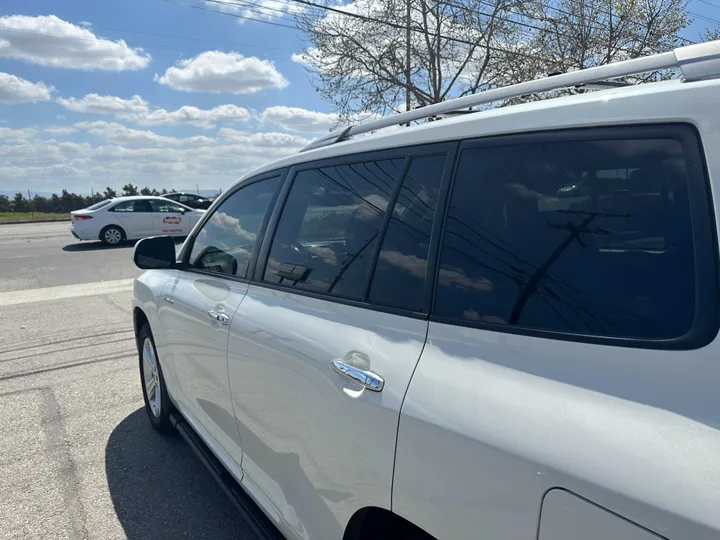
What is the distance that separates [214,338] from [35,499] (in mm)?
1772

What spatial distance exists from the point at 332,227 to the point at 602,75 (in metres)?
1.19

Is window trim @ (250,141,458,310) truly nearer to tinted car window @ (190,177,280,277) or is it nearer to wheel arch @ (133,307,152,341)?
tinted car window @ (190,177,280,277)

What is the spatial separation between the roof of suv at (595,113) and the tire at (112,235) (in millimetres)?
18175

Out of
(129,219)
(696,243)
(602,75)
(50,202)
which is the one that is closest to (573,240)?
(696,243)

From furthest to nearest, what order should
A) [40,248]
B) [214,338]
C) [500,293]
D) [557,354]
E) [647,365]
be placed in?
[40,248]
[214,338]
[500,293]
[557,354]
[647,365]

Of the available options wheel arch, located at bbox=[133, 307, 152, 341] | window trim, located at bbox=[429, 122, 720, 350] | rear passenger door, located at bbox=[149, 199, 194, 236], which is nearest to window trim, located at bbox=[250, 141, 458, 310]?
window trim, located at bbox=[429, 122, 720, 350]

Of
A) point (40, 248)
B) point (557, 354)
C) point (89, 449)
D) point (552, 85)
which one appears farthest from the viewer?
point (40, 248)

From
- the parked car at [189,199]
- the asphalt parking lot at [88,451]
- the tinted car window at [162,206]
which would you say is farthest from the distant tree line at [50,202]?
the asphalt parking lot at [88,451]

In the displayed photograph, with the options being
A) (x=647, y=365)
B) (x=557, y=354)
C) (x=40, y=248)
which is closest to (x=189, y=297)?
(x=557, y=354)

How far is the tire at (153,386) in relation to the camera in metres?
3.89

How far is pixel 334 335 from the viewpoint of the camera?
1.91 metres

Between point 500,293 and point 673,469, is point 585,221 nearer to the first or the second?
point 500,293

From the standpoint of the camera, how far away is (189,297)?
125 inches

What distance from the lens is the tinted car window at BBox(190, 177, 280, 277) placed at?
2848 mm
